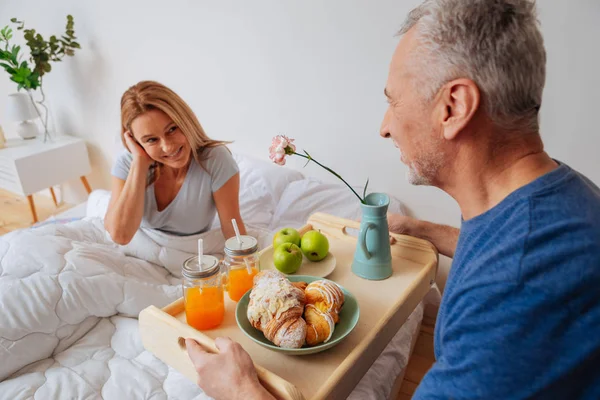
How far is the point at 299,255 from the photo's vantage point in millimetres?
1076

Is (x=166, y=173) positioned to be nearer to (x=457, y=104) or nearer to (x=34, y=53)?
(x=457, y=104)

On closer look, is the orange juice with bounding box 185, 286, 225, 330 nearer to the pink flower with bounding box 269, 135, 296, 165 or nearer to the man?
the man

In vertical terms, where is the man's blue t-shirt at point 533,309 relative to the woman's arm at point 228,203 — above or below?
above

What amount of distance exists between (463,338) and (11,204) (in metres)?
3.63

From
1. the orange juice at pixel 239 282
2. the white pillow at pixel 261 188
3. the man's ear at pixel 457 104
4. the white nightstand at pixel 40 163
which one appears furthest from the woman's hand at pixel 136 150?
the white nightstand at pixel 40 163

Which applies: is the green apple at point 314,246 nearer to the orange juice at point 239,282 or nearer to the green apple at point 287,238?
the green apple at point 287,238

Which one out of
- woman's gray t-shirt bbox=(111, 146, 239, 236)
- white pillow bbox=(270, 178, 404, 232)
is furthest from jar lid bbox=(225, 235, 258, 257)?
white pillow bbox=(270, 178, 404, 232)

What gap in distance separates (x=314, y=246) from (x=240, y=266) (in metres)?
0.22

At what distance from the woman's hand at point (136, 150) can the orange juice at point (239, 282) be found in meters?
0.75

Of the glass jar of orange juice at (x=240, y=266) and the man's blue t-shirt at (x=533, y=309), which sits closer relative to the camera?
the man's blue t-shirt at (x=533, y=309)

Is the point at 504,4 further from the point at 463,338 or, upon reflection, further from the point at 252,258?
the point at 252,258

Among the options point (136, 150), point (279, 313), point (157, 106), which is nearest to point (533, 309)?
point (279, 313)

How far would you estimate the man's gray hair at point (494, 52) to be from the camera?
64 centimetres

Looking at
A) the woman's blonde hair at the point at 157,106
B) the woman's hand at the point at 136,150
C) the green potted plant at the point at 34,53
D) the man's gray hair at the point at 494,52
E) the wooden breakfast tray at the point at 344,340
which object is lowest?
the wooden breakfast tray at the point at 344,340
